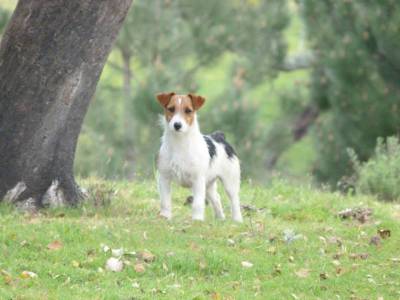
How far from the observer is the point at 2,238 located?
896 centimetres

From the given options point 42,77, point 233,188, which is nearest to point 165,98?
point 42,77

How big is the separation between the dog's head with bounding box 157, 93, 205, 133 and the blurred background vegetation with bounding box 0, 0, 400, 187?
13.6 m

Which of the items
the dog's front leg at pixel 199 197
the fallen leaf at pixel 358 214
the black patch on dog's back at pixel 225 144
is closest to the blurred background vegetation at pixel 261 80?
the fallen leaf at pixel 358 214

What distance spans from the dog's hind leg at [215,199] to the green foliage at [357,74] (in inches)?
512

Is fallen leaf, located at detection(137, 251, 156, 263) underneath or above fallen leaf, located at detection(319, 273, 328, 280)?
above

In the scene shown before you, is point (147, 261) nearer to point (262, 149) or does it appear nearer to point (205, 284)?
point (205, 284)

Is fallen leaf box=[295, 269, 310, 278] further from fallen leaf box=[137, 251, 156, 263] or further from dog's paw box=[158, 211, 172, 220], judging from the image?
dog's paw box=[158, 211, 172, 220]

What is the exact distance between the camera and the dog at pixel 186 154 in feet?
32.6

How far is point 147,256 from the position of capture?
8.82m

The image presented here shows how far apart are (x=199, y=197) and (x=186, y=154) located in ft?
1.60

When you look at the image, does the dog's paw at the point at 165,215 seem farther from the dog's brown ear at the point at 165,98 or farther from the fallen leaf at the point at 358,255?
the fallen leaf at the point at 358,255

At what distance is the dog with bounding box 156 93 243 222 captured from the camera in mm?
9930

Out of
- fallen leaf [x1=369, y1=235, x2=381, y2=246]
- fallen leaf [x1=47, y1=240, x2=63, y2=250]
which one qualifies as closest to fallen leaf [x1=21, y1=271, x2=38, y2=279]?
fallen leaf [x1=47, y1=240, x2=63, y2=250]

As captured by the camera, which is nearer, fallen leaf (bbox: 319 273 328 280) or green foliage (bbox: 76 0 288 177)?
fallen leaf (bbox: 319 273 328 280)
